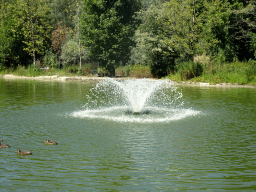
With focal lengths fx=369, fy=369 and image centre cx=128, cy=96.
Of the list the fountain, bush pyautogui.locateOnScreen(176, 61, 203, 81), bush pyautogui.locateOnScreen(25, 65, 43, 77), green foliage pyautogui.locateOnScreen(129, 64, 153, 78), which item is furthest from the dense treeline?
the fountain

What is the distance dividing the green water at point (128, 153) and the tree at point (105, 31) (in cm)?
3393

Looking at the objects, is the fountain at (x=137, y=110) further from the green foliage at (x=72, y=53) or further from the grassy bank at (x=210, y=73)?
the green foliage at (x=72, y=53)

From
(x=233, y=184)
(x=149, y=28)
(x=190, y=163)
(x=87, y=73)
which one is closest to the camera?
(x=233, y=184)

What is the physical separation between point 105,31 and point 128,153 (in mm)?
43113

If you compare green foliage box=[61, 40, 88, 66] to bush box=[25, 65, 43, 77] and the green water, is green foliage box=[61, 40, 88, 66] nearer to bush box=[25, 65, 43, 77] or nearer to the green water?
bush box=[25, 65, 43, 77]

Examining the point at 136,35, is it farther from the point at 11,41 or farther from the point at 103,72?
the point at 11,41

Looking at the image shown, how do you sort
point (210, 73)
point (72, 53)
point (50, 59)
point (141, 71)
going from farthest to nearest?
point (50, 59) → point (72, 53) → point (141, 71) → point (210, 73)

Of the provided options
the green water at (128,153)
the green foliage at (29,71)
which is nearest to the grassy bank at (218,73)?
the green water at (128,153)

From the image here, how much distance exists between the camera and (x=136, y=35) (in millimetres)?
50625

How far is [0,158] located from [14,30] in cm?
5483

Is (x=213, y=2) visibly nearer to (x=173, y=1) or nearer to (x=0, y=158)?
(x=173, y=1)

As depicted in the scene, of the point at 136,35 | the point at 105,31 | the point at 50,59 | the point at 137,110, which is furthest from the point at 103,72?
the point at 137,110

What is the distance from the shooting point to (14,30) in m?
62.8

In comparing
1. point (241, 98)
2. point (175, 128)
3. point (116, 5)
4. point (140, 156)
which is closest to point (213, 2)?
point (116, 5)
